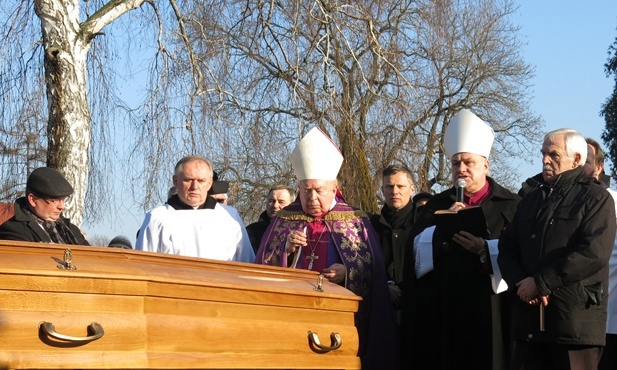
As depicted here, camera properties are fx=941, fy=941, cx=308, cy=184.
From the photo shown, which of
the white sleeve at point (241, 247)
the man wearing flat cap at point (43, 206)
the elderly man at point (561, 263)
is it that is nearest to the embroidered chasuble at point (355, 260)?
the white sleeve at point (241, 247)

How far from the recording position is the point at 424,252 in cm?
667

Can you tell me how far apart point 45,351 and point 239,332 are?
85cm

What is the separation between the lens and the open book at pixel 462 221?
6031mm

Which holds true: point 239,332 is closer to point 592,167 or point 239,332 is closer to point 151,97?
point 592,167

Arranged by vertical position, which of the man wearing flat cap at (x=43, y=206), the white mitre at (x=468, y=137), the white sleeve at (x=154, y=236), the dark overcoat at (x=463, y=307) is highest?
the white mitre at (x=468, y=137)

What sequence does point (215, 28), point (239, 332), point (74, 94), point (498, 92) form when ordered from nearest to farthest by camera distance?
point (239, 332) → point (74, 94) → point (215, 28) → point (498, 92)

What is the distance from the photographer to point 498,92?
1009 inches

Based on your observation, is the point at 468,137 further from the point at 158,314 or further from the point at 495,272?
the point at 158,314

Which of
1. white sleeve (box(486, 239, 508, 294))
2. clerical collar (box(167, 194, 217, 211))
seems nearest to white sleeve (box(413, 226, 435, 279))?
white sleeve (box(486, 239, 508, 294))

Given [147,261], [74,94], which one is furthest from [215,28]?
[147,261]

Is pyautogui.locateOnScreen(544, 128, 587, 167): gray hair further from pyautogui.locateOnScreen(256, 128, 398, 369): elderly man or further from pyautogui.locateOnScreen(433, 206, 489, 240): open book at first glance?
pyautogui.locateOnScreen(256, 128, 398, 369): elderly man

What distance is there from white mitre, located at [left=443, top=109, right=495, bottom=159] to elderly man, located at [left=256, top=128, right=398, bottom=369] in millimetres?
832

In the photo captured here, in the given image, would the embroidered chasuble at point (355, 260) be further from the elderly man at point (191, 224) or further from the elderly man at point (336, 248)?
the elderly man at point (191, 224)

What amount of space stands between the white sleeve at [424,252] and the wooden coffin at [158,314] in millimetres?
2155
